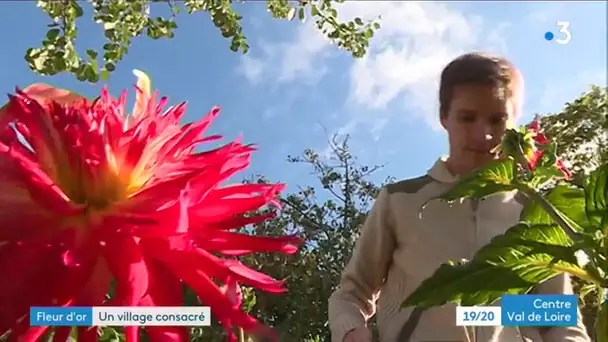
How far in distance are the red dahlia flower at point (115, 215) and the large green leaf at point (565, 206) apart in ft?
0.32

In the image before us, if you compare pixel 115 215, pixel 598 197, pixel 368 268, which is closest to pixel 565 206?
pixel 598 197

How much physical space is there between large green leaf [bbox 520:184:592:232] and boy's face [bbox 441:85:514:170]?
0.49 feet

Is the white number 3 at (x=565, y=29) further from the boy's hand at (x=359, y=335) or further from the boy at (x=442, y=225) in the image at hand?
the boy's hand at (x=359, y=335)

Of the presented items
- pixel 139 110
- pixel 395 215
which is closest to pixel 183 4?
pixel 395 215

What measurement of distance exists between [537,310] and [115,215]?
147mm

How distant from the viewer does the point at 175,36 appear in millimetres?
644

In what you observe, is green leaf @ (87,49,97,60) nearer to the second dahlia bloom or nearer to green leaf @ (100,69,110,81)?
green leaf @ (100,69,110,81)

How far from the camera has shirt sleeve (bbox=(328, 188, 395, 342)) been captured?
0.48 m

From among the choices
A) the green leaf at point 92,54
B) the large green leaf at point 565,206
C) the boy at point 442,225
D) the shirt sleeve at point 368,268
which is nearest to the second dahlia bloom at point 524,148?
the large green leaf at point 565,206

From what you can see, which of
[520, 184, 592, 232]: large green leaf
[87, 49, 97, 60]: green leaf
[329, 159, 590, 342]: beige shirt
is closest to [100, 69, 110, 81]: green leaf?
[87, 49, 97, 60]: green leaf

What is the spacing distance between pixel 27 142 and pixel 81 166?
0.02m

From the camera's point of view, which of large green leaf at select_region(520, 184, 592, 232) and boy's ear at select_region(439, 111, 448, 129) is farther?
boy's ear at select_region(439, 111, 448, 129)

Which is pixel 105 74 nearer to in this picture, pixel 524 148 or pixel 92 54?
pixel 92 54

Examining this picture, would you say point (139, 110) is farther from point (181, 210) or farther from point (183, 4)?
point (183, 4)
